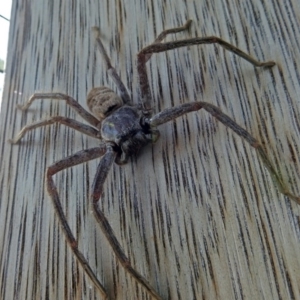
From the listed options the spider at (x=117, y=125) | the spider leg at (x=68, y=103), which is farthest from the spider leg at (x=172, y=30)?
the spider leg at (x=68, y=103)

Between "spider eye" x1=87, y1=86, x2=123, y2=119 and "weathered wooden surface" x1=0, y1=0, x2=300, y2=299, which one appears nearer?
"weathered wooden surface" x1=0, y1=0, x2=300, y2=299

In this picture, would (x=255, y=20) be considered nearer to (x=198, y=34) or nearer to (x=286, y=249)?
(x=198, y=34)

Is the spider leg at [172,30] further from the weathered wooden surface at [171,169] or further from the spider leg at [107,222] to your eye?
the spider leg at [107,222]

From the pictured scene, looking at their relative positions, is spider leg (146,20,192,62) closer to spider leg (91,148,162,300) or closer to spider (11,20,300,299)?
spider (11,20,300,299)

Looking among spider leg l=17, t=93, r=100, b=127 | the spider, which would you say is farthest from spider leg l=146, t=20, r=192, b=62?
spider leg l=17, t=93, r=100, b=127

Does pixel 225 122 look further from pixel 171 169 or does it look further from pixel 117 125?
pixel 117 125

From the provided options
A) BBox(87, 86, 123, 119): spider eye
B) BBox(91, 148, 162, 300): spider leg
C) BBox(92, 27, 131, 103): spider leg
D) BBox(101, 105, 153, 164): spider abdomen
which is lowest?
BBox(91, 148, 162, 300): spider leg

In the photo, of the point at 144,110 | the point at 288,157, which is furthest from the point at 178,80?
the point at 288,157
